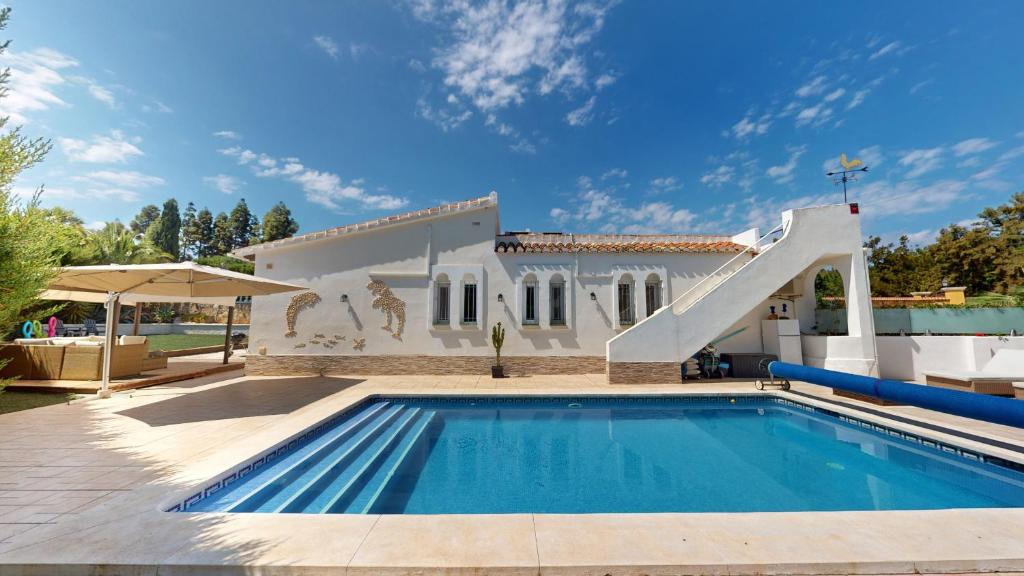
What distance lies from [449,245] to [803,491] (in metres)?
11.8

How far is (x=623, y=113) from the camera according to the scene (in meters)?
18.0

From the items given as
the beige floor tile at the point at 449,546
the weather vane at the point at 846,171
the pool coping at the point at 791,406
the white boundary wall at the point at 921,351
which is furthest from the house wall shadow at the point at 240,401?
the weather vane at the point at 846,171

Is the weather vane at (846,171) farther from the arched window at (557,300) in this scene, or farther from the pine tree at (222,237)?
the pine tree at (222,237)

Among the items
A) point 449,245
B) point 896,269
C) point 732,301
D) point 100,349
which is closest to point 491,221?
point 449,245

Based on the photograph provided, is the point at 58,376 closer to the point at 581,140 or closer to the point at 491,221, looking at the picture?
the point at 491,221

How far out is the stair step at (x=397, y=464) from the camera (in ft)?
14.9

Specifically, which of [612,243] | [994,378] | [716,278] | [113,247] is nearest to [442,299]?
[612,243]

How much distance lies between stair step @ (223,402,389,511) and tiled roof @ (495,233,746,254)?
27.3 feet

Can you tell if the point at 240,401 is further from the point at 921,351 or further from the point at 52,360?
the point at 921,351

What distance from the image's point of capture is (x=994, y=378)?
820 cm

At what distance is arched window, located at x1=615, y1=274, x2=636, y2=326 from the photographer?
45.3 feet

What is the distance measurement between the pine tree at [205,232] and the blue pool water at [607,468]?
66.7 meters

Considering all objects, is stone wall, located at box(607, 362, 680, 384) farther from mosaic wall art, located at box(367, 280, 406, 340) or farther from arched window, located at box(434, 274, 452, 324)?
mosaic wall art, located at box(367, 280, 406, 340)

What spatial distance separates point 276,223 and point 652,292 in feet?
185
